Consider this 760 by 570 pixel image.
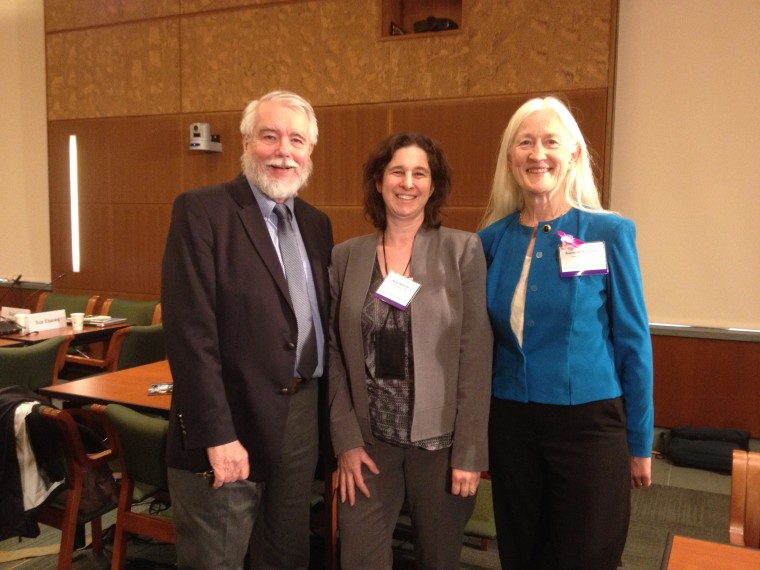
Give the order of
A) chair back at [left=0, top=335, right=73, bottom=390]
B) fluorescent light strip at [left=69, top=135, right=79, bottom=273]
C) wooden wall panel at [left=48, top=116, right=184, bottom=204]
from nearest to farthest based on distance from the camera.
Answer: chair back at [left=0, top=335, right=73, bottom=390]
wooden wall panel at [left=48, top=116, right=184, bottom=204]
fluorescent light strip at [left=69, top=135, right=79, bottom=273]

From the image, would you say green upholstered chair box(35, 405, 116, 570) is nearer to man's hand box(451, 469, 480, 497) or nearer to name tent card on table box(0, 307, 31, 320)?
man's hand box(451, 469, 480, 497)

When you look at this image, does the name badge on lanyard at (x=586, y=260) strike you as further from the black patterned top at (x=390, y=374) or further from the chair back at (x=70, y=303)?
the chair back at (x=70, y=303)

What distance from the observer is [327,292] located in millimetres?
1840

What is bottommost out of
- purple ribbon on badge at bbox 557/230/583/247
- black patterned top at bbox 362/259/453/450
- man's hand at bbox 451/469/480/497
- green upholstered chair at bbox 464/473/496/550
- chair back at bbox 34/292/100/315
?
green upholstered chair at bbox 464/473/496/550

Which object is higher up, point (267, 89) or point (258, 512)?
point (267, 89)

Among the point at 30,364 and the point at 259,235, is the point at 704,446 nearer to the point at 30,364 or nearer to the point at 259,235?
the point at 259,235

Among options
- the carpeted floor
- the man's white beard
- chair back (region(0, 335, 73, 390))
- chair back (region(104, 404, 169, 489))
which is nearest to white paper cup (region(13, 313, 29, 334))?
chair back (region(0, 335, 73, 390))

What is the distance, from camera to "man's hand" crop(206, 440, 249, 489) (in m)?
1.59

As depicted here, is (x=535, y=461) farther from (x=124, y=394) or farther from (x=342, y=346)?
(x=124, y=394)

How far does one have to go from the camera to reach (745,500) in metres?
1.54

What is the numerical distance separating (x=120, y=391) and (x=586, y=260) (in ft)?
6.79

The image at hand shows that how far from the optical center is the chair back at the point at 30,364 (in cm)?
339

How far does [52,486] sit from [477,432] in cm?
159

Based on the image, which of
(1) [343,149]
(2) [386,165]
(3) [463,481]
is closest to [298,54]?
(1) [343,149]
